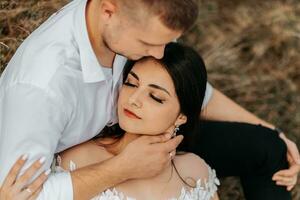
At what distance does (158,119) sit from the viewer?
2.59 m

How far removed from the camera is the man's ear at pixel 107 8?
2.23 meters

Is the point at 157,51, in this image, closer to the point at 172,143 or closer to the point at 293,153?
the point at 172,143

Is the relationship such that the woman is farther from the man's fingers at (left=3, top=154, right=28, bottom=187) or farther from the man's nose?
the man's fingers at (left=3, top=154, right=28, bottom=187)

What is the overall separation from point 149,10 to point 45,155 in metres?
0.55

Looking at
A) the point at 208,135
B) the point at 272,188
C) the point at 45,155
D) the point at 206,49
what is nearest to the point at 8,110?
the point at 45,155

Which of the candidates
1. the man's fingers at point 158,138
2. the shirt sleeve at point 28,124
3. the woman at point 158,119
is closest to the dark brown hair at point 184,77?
the woman at point 158,119

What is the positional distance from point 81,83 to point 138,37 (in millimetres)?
266

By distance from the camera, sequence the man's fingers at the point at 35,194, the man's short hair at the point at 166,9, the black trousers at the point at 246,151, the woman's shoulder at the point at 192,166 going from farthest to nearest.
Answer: the black trousers at the point at 246,151 < the woman's shoulder at the point at 192,166 < the man's fingers at the point at 35,194 < the man's short hair at the point at 166,9

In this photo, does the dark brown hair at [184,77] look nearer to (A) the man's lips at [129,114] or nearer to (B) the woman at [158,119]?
(B) the woman at [158,119]

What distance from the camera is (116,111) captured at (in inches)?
105

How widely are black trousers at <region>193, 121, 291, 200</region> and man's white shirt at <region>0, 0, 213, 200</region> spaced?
626mm

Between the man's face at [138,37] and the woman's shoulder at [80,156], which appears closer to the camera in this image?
the man's face at [138,37]

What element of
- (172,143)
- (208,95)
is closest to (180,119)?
(172,143)

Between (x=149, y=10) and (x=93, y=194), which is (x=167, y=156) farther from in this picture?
(x=149, y=10)
